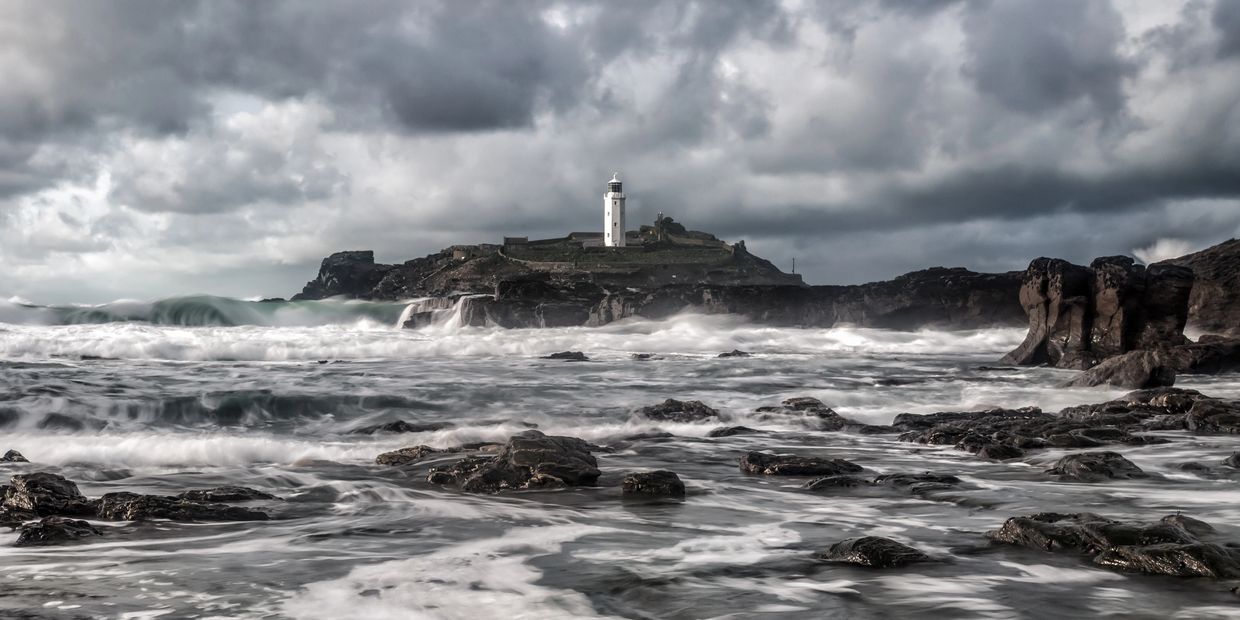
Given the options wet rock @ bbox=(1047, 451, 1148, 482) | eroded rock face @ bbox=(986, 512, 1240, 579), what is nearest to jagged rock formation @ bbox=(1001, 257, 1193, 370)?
wet rock @ bbox=(1047, 451, 1148, 482)

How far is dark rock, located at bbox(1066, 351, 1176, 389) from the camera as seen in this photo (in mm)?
14695

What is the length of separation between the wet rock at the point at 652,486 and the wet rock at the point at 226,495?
8.89ft

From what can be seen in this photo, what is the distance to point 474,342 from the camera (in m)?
30.6

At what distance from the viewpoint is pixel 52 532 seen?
5.41 metres

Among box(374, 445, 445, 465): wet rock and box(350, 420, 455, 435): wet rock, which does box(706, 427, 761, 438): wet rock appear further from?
box(374, 445, 445, 465): wet rock

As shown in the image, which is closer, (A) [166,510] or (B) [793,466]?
(A) [166,510]

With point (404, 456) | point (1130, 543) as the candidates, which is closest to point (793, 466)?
point (1130, 543)

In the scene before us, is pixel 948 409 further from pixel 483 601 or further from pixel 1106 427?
pixel 483 601

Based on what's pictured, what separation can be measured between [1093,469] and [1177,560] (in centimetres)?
343

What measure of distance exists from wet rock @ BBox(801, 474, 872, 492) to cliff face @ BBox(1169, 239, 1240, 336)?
20826 mm

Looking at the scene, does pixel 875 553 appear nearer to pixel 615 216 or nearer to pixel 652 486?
pixel 652 486

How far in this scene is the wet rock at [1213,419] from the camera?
10320 mm

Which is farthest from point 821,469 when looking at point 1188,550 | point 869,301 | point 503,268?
point 503,268

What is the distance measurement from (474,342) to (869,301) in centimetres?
1808
